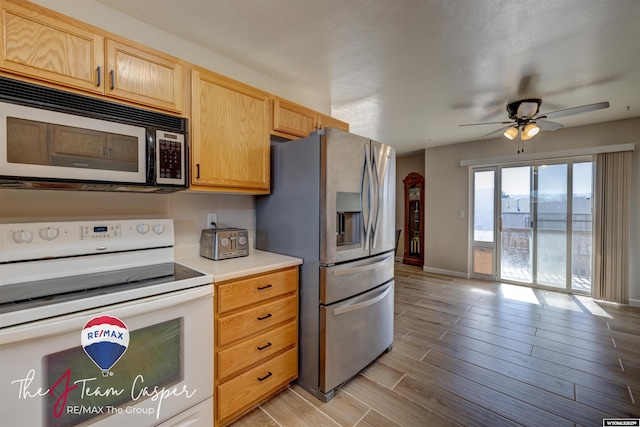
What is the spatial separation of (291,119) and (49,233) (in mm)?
1685

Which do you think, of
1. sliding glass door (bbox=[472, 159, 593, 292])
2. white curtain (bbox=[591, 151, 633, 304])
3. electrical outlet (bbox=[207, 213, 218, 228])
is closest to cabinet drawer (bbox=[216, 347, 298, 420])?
electrical outlet (bbox=[207, 213, 218, 228])

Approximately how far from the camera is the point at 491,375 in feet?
6.72

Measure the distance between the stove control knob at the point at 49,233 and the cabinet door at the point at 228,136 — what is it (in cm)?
68

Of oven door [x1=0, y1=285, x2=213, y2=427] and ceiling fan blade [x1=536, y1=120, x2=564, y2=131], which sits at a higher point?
ceiling fan blade [x1=536, y1=120, x2=564, y2=131]

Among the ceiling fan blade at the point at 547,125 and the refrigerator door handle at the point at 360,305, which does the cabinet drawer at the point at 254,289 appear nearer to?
the refrigerator door handle at the point at 360,305

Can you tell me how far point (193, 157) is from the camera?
1.66 m

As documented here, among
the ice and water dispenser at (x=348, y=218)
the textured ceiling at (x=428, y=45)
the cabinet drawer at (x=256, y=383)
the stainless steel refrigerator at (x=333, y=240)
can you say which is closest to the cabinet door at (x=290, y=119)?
the stainless steel refrigerator at (x=333, y=240)

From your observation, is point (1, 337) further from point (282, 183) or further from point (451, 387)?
point (451, 387)

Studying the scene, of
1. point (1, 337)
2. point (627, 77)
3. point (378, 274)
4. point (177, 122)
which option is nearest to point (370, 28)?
point (177, 122)

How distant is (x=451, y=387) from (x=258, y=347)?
140 cm

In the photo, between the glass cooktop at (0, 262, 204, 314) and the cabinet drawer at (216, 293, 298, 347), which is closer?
the glass cooktop at (0, 262, 204, 314)

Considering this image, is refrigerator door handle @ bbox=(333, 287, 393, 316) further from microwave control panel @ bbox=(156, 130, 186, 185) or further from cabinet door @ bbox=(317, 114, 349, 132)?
cabinet door @ bbox=(317, 114, 349, 132)

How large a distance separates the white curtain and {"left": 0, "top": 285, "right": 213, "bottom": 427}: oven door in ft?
16.2

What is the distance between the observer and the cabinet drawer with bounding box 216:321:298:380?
4.94ft
